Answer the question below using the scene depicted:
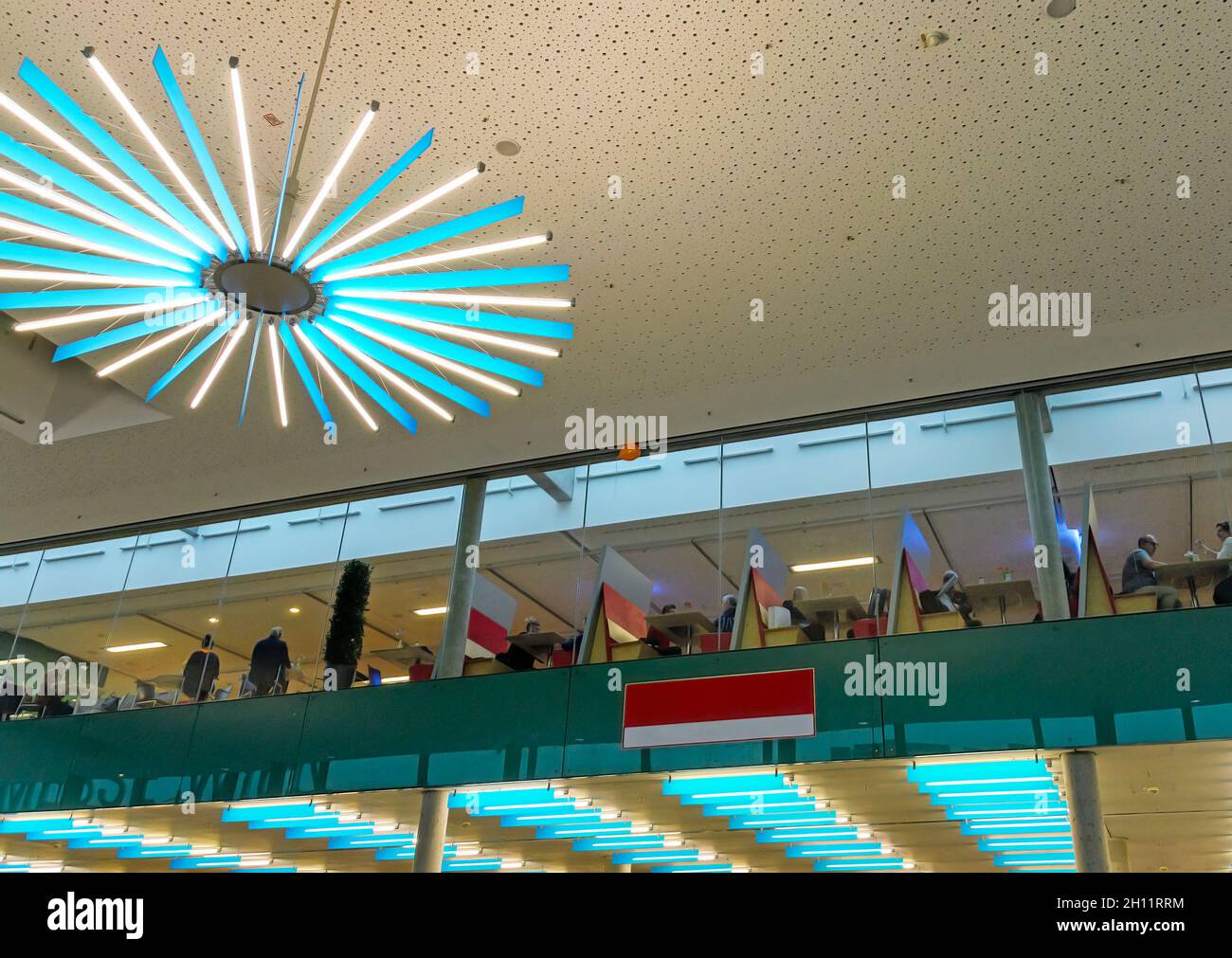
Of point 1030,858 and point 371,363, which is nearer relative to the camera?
point 371,363

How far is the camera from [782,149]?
6.07 meters

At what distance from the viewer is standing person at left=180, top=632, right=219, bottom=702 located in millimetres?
10904

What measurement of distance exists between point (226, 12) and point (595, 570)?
20.6 feet

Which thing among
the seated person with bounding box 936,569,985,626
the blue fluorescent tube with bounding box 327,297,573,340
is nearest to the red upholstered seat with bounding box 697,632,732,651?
the seated person with bounding box 936,569,985,626

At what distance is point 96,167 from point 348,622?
21.9 feet

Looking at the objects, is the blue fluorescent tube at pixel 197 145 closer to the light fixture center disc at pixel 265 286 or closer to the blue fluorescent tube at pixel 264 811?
the light fixture center disc at pixel 265 286

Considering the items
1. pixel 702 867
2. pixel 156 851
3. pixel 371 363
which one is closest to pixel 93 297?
pixel 371 363

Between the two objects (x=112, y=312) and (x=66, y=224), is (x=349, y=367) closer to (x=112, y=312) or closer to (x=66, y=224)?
(x=112, y=312)

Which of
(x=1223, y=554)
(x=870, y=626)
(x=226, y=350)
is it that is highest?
(x=226, y=350)

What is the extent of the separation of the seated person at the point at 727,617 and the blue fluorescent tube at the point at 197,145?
537 centimetres

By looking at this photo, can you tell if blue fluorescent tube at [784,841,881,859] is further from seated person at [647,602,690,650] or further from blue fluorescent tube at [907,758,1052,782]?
seated person at [647,602,690,650]

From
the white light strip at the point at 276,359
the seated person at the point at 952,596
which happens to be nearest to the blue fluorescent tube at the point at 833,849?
the seated person at the point at 952,596
